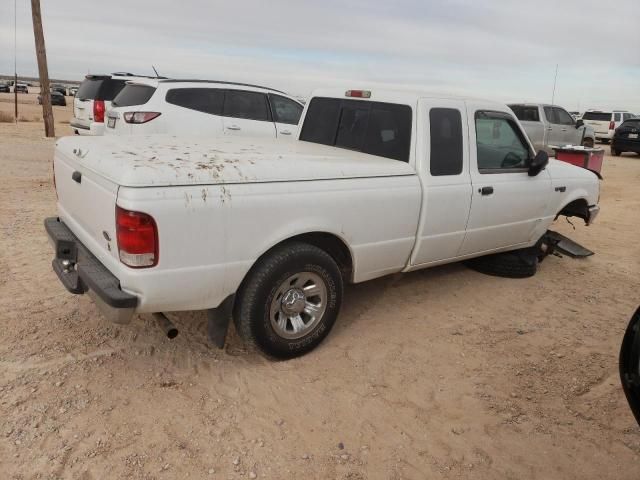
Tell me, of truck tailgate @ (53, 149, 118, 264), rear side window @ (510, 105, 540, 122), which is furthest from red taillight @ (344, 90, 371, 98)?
rear side window @ (510, 105, 540, 122)

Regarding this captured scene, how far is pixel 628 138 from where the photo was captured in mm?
20562

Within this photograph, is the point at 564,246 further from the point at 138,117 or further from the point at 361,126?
the point at 138,117

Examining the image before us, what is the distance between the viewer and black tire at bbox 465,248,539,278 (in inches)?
225

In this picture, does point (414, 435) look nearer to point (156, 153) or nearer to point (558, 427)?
point (558, 427)

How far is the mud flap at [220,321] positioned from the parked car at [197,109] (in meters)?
5.64

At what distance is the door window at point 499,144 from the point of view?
4.70 meters

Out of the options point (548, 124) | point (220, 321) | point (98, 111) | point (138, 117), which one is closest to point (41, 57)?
point (98, 111)

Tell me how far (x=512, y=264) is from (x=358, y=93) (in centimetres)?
251

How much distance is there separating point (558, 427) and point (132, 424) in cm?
252

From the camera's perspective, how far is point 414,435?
3.10 meters

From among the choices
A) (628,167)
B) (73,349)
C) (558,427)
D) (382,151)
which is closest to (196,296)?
(73,349)

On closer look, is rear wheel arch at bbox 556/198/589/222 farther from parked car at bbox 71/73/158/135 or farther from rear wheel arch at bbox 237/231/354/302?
parked car at bbox 71/73/158/135

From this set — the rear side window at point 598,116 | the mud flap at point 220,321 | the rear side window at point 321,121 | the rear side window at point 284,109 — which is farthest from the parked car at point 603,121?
the mud flap at point 220,321

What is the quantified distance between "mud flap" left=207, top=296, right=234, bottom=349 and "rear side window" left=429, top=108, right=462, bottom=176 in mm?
1939
